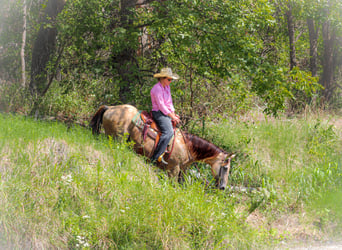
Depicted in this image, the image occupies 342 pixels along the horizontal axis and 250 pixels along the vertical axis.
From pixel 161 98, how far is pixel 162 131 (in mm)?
706

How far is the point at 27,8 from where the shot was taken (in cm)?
1108

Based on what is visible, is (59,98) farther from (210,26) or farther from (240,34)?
(240,34)

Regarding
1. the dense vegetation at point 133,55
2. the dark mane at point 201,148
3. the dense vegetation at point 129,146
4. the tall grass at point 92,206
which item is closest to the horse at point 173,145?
the dark mane at point 201,148

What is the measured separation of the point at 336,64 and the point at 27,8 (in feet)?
42.1

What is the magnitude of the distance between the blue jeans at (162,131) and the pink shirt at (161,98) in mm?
165

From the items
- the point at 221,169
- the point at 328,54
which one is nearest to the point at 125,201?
the point at 221,169

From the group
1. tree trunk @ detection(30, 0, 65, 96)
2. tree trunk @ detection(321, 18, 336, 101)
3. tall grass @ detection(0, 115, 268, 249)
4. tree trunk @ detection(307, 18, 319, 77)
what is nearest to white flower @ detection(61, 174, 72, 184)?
tall grass @ detection(0, 115, 268, 249)

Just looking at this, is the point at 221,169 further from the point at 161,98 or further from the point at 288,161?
the point at 288,161

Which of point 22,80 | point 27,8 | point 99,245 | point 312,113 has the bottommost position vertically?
point 99,245

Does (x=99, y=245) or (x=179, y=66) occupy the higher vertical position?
(x=179, y=66)

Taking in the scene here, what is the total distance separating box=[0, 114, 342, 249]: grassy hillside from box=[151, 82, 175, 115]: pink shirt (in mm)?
1180

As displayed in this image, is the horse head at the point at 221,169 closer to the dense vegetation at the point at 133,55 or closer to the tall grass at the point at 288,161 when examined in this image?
the tall grass at the point at 288,161

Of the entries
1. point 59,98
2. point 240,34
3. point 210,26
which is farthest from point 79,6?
point 240,34

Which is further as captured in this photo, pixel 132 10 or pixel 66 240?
pixel 132 10
